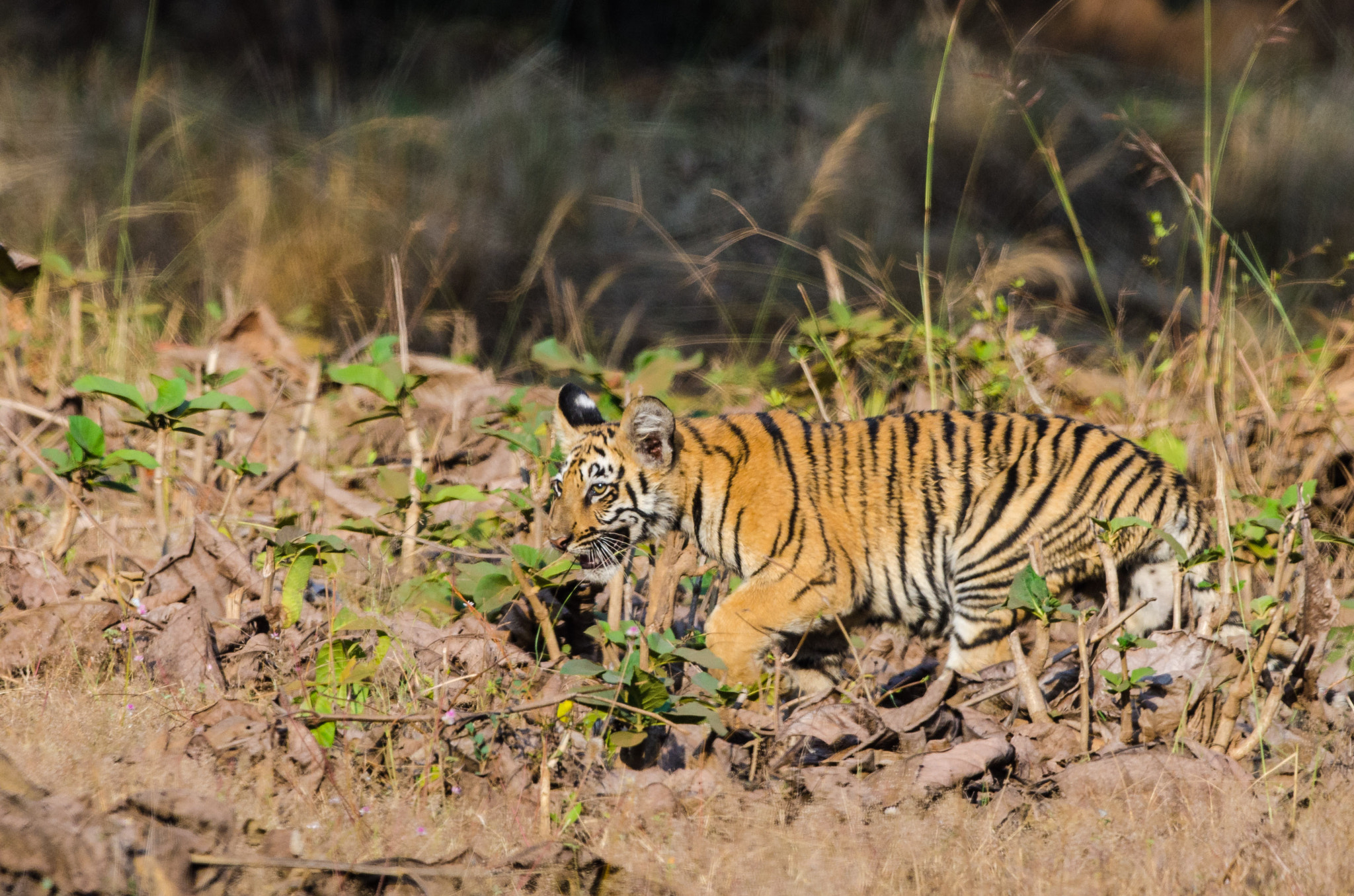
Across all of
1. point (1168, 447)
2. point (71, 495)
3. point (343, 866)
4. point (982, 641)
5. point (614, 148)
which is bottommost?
point (982, 641)

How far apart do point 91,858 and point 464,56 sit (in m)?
9.11

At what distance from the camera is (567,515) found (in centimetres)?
345

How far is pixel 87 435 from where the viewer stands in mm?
2951

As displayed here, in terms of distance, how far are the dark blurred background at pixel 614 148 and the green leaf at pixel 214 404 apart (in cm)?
248

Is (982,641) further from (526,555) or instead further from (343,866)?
(343,866)

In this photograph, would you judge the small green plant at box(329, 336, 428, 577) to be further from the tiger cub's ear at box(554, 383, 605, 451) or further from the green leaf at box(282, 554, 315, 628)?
the tiger cub's ear at box(554, 383, 605, 451)

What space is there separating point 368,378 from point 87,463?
2.35ft

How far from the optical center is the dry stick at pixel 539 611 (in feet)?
8.82

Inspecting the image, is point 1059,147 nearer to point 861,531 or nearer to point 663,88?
point 663,88

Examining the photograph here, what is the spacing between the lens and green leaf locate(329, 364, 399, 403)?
10.3ft

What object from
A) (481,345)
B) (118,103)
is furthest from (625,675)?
(118,103)

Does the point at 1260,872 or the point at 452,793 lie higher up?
the point at 1260,872

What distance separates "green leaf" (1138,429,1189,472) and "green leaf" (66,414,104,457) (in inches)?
130

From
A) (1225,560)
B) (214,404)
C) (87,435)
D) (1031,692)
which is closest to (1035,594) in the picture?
(1031,692)
